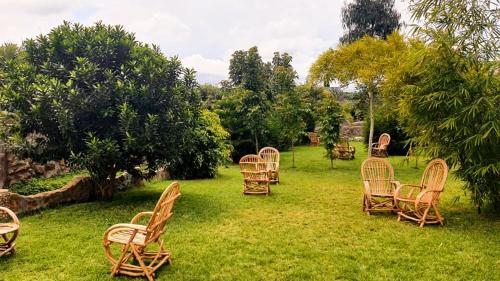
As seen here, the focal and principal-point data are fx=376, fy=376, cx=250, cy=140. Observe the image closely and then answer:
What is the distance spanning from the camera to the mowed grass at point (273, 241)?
3809 mm

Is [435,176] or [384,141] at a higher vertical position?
[384,141]

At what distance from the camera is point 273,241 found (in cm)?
478

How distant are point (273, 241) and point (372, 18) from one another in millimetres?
21815

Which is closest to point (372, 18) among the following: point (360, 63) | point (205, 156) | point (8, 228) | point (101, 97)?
point (360, 63)

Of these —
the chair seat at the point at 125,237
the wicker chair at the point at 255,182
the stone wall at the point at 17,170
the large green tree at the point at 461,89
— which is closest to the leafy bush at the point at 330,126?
the wicker chair at the point at 255,182

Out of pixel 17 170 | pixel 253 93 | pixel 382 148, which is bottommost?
pixel 17 170

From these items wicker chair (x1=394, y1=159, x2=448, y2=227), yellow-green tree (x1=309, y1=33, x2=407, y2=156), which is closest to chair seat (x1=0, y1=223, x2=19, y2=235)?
wicker chair (x1=394, y1=159, x2=448, y2=227)

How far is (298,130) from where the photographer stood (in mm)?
12859

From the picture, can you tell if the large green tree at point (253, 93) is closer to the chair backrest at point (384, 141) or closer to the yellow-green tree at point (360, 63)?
the yellow-green tree at point (360, 63)

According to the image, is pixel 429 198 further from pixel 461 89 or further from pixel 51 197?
pixel 51 197

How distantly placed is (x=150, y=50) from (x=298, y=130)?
7.15 metres

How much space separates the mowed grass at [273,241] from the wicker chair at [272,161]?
1.64 m

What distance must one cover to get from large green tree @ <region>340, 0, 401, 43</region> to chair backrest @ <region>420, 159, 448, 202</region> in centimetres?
1904

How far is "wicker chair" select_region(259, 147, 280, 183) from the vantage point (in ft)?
30.9
